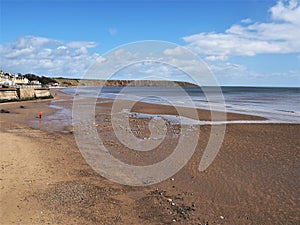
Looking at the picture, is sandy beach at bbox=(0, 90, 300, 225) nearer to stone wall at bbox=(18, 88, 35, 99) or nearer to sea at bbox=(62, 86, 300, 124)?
sea at bbox=(62, 86, 300, 124)

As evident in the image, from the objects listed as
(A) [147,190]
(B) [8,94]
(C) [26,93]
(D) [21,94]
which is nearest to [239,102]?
(C) [26,93]

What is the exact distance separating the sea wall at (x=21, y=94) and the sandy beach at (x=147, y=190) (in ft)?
92.3

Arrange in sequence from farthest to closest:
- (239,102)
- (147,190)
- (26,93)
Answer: (239,102) < (26,93) < (147,190)

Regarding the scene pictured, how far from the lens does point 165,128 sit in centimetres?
1783

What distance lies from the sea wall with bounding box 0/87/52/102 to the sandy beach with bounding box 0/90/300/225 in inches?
1108

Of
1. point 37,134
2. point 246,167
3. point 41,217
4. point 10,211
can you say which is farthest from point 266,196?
point 37,134

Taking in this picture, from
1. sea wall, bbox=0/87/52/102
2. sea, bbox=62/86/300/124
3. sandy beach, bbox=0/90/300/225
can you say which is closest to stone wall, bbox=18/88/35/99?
sea wall, bbox=0/87/52/102

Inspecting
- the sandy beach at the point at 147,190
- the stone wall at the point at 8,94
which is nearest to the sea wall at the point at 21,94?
the stone wall at the point at 8,94

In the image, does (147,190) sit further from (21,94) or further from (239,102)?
(239,102)

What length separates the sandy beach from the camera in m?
6.17

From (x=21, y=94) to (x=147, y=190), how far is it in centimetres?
3827

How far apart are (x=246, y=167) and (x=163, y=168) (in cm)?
309

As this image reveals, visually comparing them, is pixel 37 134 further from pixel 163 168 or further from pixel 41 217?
pixel 41 217

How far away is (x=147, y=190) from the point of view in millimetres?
7688
